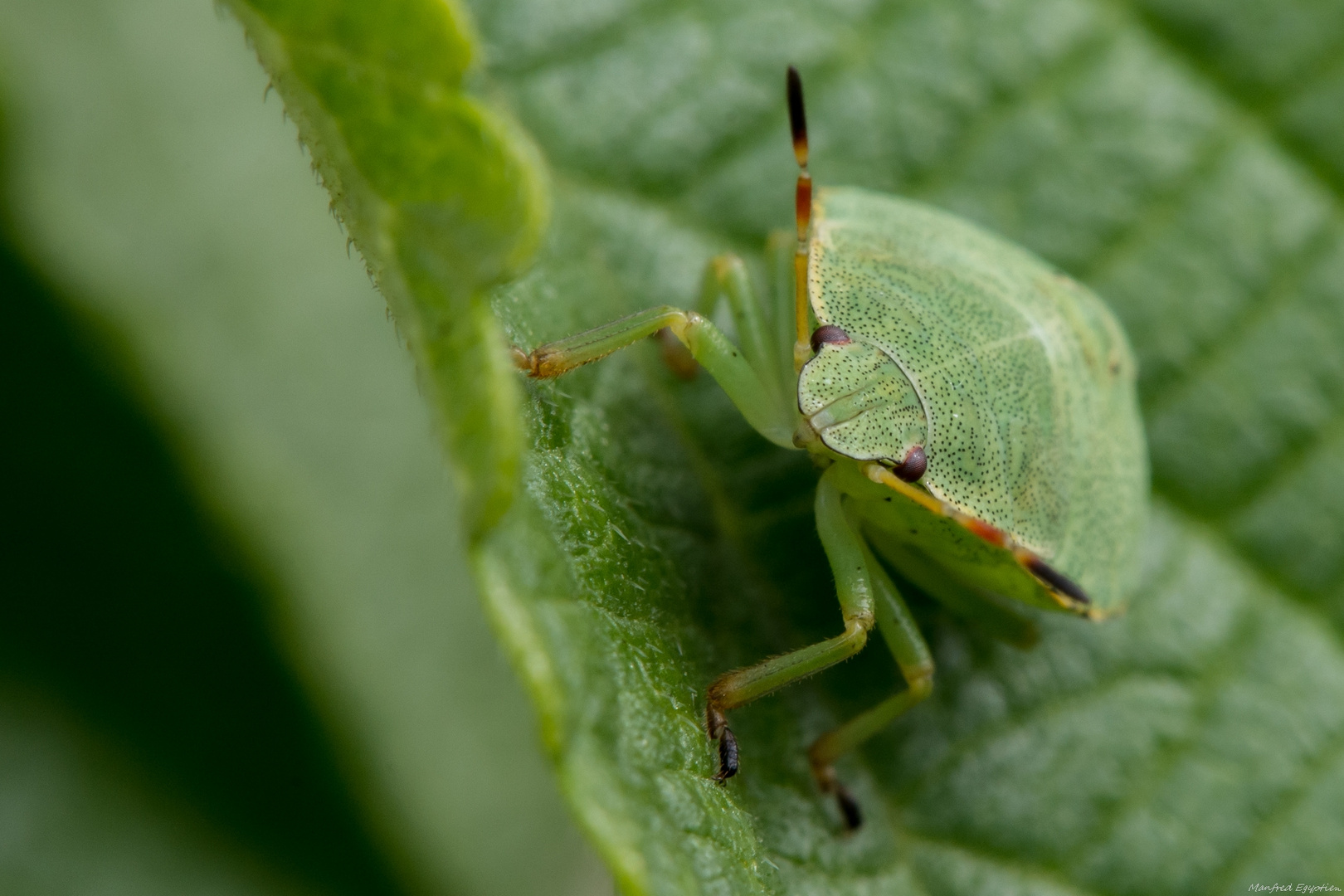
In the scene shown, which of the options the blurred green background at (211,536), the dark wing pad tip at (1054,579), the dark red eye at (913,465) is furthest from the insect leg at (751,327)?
the blurred green background at (211,536)

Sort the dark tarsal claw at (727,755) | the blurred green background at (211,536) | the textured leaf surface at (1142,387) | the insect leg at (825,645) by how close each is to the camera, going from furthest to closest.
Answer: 1. the blurred green background at (211,536)
2. the textured leaf surface at (1142,387)
3. the insect leg at (825,645)
4. the dark tarsal claw at (727,755)

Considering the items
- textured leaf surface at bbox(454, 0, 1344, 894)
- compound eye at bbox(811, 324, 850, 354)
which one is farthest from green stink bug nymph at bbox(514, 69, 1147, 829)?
textured leaf surface at bbox(454, 0, 1344, 894)

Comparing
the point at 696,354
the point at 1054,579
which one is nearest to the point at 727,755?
the point at 1054,579

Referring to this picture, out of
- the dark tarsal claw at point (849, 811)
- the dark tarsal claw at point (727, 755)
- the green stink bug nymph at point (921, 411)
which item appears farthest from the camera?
the dark tarsal claw at point (849, 811)

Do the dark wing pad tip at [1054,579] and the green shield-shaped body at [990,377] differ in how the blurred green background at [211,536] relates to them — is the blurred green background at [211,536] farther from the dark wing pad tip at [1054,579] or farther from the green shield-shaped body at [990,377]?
the dark wing pad tip at [1054,579]

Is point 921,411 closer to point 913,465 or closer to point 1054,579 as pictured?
point 913,465

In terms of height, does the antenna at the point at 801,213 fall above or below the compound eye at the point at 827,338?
above
